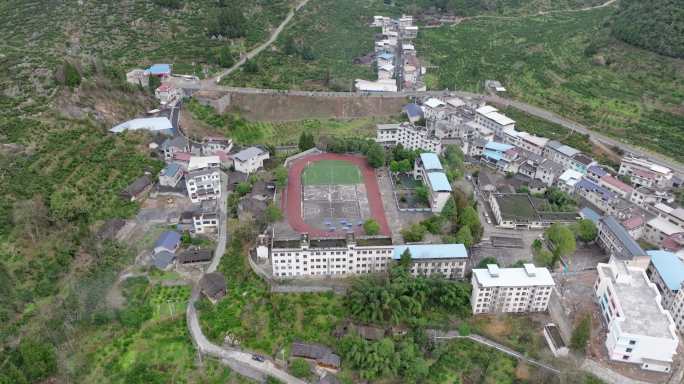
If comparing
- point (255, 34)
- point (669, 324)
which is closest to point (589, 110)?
point (669, 324)

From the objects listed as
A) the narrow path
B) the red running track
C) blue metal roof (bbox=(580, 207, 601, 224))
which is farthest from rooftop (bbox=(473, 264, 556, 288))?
the narrow path

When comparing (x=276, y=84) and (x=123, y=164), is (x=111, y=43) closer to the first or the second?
(x=276, y=84)

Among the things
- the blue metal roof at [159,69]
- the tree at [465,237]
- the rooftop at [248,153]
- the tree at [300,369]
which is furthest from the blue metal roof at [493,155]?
the blue metal roof at [159,69]

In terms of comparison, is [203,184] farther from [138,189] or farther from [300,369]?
[300,369]

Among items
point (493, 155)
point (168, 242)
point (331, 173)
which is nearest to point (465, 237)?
point (493, 155)

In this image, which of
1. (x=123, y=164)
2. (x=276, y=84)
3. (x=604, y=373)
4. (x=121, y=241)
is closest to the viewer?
(x=604, y=373)

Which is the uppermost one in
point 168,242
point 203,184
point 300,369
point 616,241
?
point 203,184
